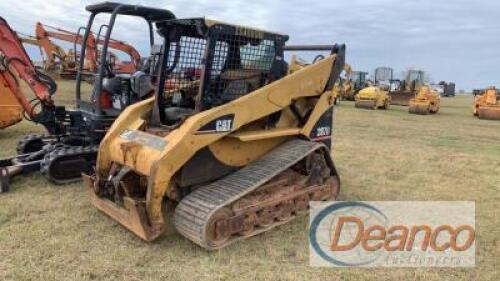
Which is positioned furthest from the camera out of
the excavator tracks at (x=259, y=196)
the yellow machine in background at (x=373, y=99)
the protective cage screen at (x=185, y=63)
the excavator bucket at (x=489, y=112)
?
the yellow machine in background at (x=373, y=99)

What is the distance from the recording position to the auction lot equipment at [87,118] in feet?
20.8

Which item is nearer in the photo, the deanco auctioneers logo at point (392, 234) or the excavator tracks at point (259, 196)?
the excavator tracks at point (259, 196)

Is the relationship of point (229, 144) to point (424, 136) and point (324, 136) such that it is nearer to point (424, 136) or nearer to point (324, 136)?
point (324, 136)

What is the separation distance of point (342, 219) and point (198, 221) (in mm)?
1900

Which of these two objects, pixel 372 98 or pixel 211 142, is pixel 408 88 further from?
pixel 211 142

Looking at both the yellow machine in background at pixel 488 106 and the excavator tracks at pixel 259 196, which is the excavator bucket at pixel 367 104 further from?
the excavator tracks at pixel 259 196

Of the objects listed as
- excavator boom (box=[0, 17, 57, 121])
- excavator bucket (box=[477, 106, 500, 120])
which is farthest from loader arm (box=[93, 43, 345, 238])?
excavator bucket (box=[477, 106, 500, 120])

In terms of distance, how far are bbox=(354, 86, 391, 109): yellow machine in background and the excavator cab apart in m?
17.9

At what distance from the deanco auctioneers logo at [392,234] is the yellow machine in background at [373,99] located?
59.0ft

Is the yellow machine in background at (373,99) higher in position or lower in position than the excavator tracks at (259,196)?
higher

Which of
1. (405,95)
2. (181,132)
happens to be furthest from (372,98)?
(181,132)

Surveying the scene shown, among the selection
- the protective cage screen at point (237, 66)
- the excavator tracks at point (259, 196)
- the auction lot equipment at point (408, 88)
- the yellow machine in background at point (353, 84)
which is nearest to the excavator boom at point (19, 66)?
the protective cage screen at point (237, 66)

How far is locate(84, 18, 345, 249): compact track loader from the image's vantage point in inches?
169

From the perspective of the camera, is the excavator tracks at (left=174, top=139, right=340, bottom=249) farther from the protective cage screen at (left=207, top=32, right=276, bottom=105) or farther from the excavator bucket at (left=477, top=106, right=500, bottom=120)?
the excavator bucket at (left=477, top=106, right=500, bottom=120)
